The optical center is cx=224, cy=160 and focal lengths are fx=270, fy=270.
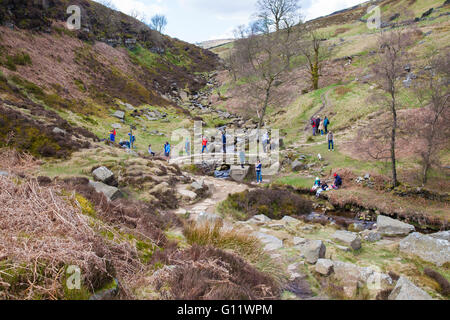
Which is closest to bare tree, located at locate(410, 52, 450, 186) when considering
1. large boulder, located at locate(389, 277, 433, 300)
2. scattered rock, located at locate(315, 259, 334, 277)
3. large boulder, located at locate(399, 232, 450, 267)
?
large boulder, located at locate(399, 232, 450, 267)

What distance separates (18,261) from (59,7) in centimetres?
4574

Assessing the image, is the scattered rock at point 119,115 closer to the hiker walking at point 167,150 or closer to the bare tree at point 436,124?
the hiker walking at point 167,150

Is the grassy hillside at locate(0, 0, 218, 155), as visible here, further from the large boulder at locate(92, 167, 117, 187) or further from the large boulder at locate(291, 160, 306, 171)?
the large boulder at locate(291, 160, 306, 171)

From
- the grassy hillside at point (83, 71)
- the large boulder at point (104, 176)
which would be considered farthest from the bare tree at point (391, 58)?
the grassy hillside at point (83, 71)

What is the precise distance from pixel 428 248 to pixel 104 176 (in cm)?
1041

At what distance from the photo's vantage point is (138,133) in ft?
92.6

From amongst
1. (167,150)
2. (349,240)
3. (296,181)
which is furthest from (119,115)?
(349,240)

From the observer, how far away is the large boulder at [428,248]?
590 cm

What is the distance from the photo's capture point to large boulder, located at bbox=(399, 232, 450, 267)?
19.4ft

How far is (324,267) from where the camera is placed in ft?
15.3

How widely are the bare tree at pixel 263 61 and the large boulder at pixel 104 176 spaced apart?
665 inches

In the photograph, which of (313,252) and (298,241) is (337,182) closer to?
(298,241)

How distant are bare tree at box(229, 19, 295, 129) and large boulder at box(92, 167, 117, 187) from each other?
16890 mm
